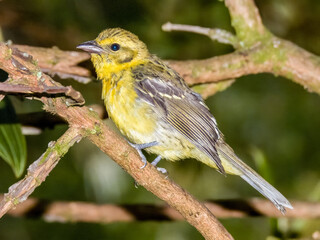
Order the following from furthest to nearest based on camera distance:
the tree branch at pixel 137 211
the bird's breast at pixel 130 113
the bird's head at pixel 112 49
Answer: the tree branch at pixel 137 211 → the bird's head at pixel 112 49 → the bird's breast at pixel 130 113

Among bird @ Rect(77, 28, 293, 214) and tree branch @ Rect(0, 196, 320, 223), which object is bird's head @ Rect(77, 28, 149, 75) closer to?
bird @ Rect(77, 28, 293, 214)

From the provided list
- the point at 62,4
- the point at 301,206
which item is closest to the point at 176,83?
the point at 301,206

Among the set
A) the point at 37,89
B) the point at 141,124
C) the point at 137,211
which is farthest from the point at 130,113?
the point at 37,89

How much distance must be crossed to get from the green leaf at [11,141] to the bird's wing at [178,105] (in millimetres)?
817

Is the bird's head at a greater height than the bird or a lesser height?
greater

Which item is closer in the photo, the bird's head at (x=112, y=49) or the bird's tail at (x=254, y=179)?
the bird's tail at (x=254, y=179)

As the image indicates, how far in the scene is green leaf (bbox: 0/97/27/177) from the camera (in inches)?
144

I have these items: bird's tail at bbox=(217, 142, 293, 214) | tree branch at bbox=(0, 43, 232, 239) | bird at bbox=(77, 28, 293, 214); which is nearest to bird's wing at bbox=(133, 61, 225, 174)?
bird at bbox=(77, 28, 293, 214)

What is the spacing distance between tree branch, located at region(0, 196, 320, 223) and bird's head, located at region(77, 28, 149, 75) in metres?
1.10

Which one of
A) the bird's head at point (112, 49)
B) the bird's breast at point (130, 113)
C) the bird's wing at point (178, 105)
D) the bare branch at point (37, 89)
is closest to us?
the bare branch at point (37, 89)

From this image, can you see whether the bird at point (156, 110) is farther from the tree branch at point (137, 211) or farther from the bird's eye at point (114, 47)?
the tree branch at point (137, 211)

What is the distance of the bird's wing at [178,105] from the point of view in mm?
3713

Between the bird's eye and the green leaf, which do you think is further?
the bird's eye

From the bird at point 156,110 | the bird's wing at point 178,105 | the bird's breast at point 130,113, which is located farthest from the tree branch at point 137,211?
the bird's breast at point 130,113
